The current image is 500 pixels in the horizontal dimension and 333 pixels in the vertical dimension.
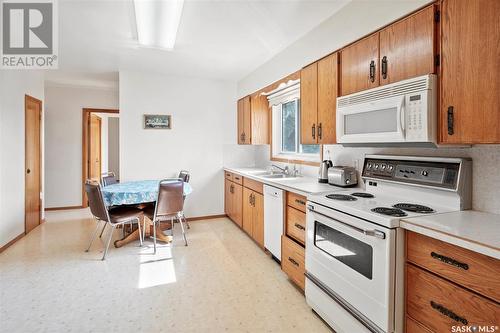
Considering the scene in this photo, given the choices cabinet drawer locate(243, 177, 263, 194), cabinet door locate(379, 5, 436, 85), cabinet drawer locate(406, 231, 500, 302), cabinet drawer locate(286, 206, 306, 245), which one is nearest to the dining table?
cabinet drawer locate(243, 177, 263, 194)

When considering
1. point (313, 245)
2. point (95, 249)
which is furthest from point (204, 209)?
point (313, 245)

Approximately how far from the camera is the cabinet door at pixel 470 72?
127 cm

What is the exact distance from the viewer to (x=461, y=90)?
1404mm

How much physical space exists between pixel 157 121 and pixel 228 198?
171 cm

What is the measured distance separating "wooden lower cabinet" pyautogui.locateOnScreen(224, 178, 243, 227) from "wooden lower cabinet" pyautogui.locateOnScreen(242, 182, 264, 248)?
0.63ft

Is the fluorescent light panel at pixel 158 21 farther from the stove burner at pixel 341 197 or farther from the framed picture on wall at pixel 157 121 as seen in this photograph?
the stove burner at pixel 341 197

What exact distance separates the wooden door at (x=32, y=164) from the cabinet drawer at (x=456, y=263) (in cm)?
466

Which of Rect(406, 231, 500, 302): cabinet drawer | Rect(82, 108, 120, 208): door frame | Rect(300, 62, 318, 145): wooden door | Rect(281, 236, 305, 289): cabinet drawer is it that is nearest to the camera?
Rect(406, 231, 500, 302): cabinet drawer

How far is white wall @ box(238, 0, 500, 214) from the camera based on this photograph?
154cm

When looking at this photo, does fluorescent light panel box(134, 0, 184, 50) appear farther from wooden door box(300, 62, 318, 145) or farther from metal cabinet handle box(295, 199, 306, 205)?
metal cabinet handle box(295, 199, 306, 205)

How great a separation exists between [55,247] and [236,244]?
7.35 feet

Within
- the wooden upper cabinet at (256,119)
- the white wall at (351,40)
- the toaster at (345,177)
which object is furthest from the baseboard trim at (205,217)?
the toaster at (345,177)

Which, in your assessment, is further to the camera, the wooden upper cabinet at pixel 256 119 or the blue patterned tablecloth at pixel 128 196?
the wooden upper cabinet at pixel 256 119

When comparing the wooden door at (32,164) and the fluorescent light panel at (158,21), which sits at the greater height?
the fluorescent light panel at (158,21)
